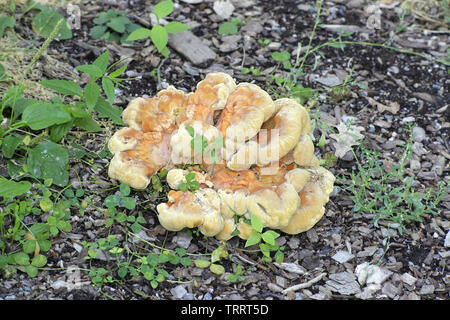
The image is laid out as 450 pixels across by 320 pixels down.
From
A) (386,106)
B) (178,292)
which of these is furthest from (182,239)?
(386,106)

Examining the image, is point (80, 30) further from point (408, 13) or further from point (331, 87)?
point (408, 13)

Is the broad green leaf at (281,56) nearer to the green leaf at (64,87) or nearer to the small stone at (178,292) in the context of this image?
the green leaf at (64,87)

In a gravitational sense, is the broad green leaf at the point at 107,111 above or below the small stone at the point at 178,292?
above

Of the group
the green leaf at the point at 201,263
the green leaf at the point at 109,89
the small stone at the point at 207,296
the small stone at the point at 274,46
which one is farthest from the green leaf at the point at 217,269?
the small stone at the point at 274,46

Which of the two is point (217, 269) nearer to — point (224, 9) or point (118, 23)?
point (118, 23)

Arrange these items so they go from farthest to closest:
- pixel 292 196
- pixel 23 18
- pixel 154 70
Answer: pixel 23 18
pixel 154 70
pixel 292 196

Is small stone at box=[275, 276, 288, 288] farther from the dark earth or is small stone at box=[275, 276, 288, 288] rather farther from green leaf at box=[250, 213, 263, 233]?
green leaf at box=[250, 213, 263, 233]

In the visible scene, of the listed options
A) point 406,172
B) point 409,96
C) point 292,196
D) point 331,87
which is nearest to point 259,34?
point 331,87
